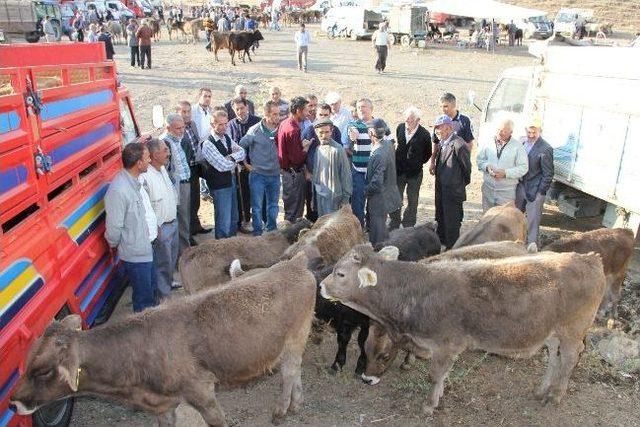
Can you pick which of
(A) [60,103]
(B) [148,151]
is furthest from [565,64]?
(A) [60,103]

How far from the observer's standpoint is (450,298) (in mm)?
4711

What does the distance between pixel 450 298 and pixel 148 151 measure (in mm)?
3230

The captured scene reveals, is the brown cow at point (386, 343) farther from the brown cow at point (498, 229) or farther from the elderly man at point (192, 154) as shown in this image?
the elderly man at point (192, 154)

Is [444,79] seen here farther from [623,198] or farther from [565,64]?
[623,198]

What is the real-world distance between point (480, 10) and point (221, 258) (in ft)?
78.9

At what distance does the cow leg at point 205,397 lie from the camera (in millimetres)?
3971

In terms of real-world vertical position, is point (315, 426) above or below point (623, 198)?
below

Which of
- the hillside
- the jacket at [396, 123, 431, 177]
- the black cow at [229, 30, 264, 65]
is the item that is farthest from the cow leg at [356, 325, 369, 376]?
the hillside

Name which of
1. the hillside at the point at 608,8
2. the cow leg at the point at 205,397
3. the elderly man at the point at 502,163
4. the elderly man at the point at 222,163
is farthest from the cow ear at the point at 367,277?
the hillside at the point at 608,8

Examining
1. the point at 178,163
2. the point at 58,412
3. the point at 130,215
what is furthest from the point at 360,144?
the point at 58,412

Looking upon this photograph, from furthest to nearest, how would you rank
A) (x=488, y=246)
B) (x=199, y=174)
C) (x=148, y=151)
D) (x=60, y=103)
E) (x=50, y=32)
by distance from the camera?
(x=50, y=32)
(x=199, y=174)
(x=488, y=246)
(x=148, y=151)
(x=60, y=103)

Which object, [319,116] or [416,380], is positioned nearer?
[416,380]

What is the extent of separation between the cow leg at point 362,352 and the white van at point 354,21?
36341mm

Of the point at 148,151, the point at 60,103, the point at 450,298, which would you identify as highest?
the point at 60,103
